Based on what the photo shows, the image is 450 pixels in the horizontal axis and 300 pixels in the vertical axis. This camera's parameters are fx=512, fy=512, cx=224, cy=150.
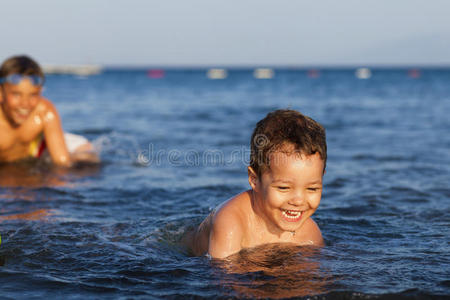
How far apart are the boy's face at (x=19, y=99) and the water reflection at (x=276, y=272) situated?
4.50 metres

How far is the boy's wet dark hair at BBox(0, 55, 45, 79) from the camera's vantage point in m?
6.84

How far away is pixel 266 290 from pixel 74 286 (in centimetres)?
119

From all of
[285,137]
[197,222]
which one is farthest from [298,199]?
[197,222]

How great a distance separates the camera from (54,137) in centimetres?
750

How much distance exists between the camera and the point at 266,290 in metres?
3.06

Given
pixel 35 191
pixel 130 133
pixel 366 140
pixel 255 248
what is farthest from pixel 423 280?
pixel 130 133

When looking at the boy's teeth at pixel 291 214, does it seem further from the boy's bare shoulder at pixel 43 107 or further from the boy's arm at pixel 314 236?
the boy's bare shoulder at pixel 43 107

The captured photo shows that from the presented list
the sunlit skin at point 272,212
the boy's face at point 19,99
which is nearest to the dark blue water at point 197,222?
the sunlit skin at point 272,212

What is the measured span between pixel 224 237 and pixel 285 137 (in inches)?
31.8

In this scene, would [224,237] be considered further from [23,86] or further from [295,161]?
[23,86]

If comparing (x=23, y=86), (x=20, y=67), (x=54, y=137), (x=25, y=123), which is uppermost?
(x=20, y=67)

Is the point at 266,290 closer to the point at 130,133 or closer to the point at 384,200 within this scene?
the point at 384,200

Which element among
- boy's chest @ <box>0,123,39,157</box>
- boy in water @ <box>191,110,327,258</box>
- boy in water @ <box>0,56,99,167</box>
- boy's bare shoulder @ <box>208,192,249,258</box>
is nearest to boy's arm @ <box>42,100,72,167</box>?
boy in water @ <box>0,56,99,167</box>

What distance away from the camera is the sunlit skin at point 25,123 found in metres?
6.90
